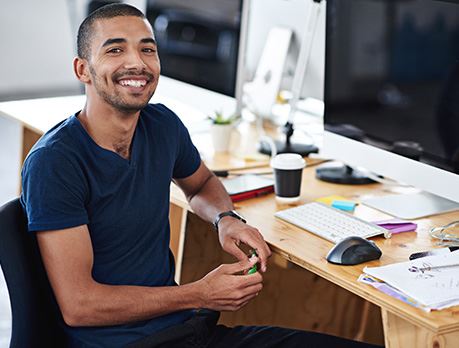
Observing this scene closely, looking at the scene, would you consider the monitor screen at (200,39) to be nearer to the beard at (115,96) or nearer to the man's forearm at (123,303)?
the beard at (115,96)

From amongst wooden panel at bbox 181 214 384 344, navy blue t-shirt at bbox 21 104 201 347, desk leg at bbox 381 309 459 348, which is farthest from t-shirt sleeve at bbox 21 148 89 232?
wooden panel at bbox 181 214 384 344

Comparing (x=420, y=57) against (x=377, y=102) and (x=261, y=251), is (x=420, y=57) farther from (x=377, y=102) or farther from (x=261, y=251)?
(x=261, y=251)

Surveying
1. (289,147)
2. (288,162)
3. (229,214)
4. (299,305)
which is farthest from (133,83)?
(299,305)

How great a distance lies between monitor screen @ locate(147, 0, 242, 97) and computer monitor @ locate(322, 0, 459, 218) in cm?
39

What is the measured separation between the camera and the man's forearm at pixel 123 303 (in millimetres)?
1663

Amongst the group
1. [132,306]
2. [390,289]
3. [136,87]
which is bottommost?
[132,306]

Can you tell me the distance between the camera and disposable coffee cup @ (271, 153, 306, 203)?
2.14 meters

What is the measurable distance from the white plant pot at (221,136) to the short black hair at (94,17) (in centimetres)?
80

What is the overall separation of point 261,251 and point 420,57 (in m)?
0.63

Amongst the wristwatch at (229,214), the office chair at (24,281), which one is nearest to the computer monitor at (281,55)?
the wristwatch at (229,214)

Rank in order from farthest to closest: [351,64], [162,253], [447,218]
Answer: [351,64] < [447,218] < [162,253]

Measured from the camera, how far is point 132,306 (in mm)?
1710

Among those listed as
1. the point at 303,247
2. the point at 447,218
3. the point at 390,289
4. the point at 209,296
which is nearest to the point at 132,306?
the point at 209,296

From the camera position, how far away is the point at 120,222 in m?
1.80
